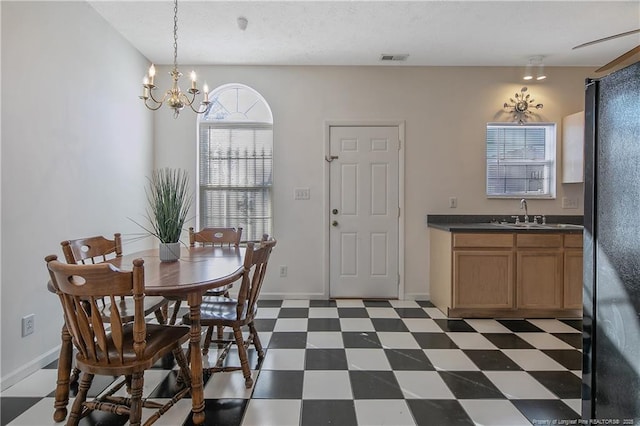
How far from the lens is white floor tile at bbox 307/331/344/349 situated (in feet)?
8.82

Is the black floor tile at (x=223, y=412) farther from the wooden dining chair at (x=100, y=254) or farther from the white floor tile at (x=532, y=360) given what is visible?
the white floor tile at (x=532, y=360)

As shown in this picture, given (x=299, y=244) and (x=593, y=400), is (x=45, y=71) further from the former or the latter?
(x=593, y=400)

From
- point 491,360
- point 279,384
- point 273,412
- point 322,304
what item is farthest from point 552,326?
point 273,412

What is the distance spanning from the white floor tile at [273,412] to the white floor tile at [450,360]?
3.45ft

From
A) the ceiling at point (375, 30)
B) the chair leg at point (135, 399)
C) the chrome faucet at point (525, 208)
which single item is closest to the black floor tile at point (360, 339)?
the chair leg at point (135, 399)

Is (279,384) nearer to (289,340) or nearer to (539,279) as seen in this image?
(289,340)

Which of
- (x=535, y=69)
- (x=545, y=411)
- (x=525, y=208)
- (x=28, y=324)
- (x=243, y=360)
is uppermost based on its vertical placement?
(x=535, y=69)

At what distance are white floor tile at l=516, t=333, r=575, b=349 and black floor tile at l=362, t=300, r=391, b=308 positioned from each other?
1.28 metres

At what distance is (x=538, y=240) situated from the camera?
333 cm

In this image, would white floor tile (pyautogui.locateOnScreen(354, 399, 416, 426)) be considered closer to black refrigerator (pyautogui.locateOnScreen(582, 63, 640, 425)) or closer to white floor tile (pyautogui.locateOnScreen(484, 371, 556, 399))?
white floor tile (pyautogui.locateOnScreen(484, 371, 556, 399))

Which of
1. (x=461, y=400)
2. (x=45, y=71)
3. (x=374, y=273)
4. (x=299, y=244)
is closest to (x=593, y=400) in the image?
(x=461, y=400)

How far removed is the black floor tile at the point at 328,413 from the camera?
1.76 meters

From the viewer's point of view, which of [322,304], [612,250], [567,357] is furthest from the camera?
[322,304]

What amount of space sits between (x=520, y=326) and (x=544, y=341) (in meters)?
0.35
